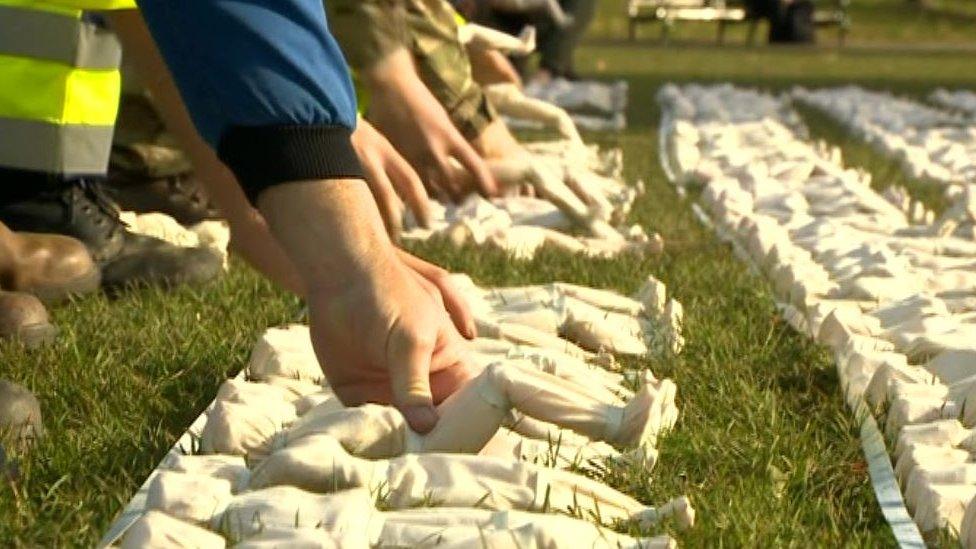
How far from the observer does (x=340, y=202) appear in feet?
8.86

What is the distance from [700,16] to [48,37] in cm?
2489

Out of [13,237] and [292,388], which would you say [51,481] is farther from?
[13,237]

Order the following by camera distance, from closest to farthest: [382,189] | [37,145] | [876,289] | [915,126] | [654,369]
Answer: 1. [654,369]
2. [382,189]
3. [876,289]
4. [37,145]
5. [915,126]

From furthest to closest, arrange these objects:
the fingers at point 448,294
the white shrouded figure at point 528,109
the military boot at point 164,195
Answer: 1. the white shrouded figure at point 528,109
2. the military boot at point 164,195
3. the fingers at point 448,294

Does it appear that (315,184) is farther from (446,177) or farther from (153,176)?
(153,176)

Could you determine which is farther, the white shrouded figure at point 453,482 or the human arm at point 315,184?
the human arm at point 315,184

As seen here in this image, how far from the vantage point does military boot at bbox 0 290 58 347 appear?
3.53 meters

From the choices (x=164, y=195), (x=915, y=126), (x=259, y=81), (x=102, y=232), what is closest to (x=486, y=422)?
(x=259, y=81)

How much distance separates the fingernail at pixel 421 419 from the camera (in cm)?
267

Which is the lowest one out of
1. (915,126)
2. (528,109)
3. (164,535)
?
(915,126)

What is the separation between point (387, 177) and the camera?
12.6 feet

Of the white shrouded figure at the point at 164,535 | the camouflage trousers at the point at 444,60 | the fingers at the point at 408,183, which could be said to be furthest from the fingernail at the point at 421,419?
the camouflage trousers at the point at 444,60

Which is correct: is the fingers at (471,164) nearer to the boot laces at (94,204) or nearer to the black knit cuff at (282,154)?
the boot laces at (94,204)

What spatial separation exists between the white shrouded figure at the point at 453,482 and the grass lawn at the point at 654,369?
4.6 inches
